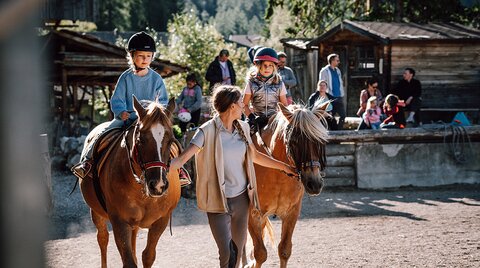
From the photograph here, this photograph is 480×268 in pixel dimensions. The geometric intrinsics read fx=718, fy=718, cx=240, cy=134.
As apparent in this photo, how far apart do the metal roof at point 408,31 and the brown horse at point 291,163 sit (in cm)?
1721

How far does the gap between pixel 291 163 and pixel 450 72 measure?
18.1 metres

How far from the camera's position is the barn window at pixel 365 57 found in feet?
83.5

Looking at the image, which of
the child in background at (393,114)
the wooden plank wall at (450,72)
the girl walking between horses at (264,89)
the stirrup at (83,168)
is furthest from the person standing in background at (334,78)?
the stirrup at (83,168)

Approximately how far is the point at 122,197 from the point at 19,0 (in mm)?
5070

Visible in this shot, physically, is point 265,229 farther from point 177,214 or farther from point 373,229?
point 177,214

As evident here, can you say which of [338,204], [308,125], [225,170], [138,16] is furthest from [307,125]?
[138,16]

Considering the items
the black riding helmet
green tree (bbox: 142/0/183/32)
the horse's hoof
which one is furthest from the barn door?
green tree (bbox: 142/0/183/32)

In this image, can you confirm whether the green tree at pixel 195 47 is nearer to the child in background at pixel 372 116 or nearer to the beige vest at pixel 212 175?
the child in background at pixel 372 116

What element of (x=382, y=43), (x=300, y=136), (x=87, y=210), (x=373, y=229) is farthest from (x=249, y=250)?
(x=382, y=43)

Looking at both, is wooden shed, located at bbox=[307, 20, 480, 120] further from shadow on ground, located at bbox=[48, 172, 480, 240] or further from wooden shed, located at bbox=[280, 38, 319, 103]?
shadow on ground, located at bbox=[48, 172, 480, 240]

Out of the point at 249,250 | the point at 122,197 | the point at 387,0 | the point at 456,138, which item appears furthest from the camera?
the point at 387,0

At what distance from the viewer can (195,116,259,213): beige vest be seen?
212 inches

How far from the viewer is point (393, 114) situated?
593 inches

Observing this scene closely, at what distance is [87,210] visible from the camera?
40.5 feet
